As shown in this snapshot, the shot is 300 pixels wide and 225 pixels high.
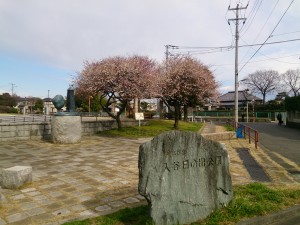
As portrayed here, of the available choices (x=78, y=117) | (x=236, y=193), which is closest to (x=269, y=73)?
(x=78, y=117)

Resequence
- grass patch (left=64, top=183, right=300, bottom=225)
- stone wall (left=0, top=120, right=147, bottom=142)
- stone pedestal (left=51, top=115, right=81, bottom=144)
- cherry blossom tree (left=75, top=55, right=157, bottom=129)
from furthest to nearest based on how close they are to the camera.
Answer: cherry blossom tree (left=75, top=55, right=157, bottom=129), stone wall (left=0, top=120, right=147, bottom=142), stone pedestal (left=51, top=115, right=81, bottom=144), grass patch (left=64, top=183, right=300, bottom=225)

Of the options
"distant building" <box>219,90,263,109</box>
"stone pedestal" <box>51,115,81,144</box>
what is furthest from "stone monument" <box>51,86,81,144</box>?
"distant building" <box>219,90,263,109</box>

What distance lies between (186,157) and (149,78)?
13.6 meters

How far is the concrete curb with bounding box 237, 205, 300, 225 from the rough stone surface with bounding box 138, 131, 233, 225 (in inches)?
19.2

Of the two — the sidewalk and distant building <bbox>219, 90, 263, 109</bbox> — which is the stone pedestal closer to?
the sidewalk

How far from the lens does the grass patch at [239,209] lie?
13.8 ft

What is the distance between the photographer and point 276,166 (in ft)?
29.1

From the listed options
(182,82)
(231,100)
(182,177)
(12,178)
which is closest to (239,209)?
(182,177)

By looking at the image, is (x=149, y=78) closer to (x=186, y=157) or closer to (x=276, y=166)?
(x=276, y=166)

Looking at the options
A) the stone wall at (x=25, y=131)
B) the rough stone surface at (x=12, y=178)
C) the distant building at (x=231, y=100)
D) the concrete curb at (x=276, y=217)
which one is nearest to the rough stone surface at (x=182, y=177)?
the concrete curb at (x=276, y=217)

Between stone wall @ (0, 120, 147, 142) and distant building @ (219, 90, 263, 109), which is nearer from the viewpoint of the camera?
stone wall @ (0, 120, 147, 142)

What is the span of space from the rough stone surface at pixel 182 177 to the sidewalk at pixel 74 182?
1.17m

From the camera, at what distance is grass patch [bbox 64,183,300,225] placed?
421 cm

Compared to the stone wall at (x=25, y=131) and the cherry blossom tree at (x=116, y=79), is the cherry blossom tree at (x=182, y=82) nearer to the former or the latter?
the cherry blossom tree at (x=116, y=79)
